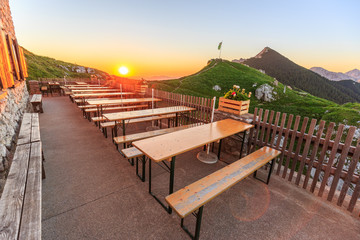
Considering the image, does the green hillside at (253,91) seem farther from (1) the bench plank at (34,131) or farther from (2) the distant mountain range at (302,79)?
(1) the bench plank at (34,131)

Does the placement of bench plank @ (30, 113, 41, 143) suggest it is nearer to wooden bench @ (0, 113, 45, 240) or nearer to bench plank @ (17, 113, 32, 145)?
bench plank @ (17, 113, 32, 145)

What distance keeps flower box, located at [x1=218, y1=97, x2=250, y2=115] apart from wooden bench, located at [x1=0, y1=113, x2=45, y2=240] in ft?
14.6

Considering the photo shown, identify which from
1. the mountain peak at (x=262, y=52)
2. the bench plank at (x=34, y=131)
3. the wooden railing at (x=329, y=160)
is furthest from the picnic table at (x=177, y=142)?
the mountain peak at (x=262, y=52)

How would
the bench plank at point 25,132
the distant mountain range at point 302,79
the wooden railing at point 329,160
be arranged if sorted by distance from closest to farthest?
the wooden railing at point 329,160 < the bench plank at point 25,132 < the distant mountain range at point 302,79

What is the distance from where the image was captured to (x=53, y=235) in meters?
2.23

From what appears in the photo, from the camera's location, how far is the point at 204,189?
7.61 ft

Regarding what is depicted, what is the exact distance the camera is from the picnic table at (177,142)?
2416 millimetres

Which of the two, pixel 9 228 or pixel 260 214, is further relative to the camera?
pixel 260 214

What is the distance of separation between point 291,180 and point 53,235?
187 inches

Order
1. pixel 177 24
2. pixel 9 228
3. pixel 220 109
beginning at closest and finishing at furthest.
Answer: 1. pixel 9 228
2. pixel 220 109
3. pixel 177 24

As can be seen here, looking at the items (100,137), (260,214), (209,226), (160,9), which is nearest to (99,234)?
(209,226)

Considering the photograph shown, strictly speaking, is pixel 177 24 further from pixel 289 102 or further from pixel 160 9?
pixel 289 102

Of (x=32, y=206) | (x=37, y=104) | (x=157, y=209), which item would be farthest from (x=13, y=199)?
(x=37, y=104)

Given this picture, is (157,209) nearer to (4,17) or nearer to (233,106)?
(233,106)
